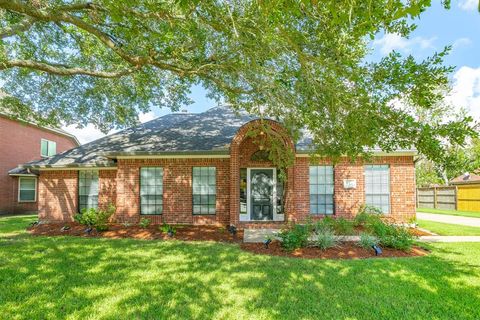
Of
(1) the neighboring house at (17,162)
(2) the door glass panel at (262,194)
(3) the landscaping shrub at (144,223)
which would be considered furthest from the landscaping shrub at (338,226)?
(1) the neighboring house at (17,162)

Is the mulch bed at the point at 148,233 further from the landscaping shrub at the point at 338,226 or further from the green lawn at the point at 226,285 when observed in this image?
the landscaping shrub at the point at 338,226

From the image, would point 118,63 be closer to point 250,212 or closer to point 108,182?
point 108,182

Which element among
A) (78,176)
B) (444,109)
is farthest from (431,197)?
(78,176)

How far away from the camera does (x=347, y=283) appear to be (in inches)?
190

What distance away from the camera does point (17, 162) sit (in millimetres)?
18594

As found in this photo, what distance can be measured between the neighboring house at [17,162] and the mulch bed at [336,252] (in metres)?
17.4

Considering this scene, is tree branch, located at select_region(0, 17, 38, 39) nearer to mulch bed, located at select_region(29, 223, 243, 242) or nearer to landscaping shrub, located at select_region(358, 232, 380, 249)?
mulch bed, located at select_region(29, 223, 243, 242)

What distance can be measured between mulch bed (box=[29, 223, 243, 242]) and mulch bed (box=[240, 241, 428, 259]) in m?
1.53

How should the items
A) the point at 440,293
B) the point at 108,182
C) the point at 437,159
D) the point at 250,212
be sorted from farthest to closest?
1. the point at 108,182
2. the point at 250,212
3. the point at 437,159
4. the point at 440,293

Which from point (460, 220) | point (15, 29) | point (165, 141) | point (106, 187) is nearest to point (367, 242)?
point (165, 141)

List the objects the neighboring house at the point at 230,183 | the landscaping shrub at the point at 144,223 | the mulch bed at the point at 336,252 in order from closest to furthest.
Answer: the mulch bed at the point at 336,252
the landscaping shrub at the point at 144,223
the neighboring house at the point at 230,183

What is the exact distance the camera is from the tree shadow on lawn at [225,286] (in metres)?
3.86

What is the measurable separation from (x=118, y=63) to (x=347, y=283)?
10.0 meters

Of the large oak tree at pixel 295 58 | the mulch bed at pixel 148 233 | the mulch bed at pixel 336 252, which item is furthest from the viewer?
the mulch bed at pixel 148 233
